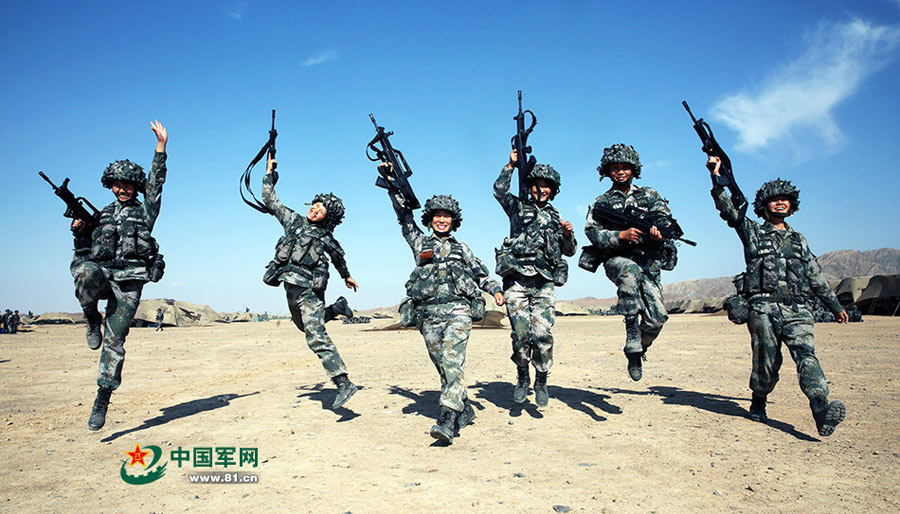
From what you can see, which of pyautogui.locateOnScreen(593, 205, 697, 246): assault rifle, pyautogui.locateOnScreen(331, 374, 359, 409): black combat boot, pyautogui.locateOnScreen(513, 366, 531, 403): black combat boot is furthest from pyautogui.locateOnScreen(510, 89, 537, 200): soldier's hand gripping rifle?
pyautogui.locateOnScreen(331, 374, 359, 409): black combat boot

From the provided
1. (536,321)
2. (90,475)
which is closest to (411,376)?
(536,321)

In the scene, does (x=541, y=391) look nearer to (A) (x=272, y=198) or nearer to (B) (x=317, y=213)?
(B) (x=317, y=213)

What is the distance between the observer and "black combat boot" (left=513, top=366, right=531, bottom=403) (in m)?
6.87

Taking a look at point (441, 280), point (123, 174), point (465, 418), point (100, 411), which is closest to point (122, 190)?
point (123, 174)

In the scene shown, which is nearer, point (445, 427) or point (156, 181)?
point (445, 427)

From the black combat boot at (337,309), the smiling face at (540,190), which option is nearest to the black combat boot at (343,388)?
the black combat boot at (337,309)

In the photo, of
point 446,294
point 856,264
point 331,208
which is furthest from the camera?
point 856,264

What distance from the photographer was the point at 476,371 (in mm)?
10320

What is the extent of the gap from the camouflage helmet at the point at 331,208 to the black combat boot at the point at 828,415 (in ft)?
18.8

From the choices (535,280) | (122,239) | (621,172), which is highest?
(621,172)

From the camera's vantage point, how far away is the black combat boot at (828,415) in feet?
16.7

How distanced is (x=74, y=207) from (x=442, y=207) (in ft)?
14.4

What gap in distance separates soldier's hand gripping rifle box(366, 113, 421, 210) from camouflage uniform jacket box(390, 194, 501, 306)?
36.8 inches

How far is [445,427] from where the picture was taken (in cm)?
508
